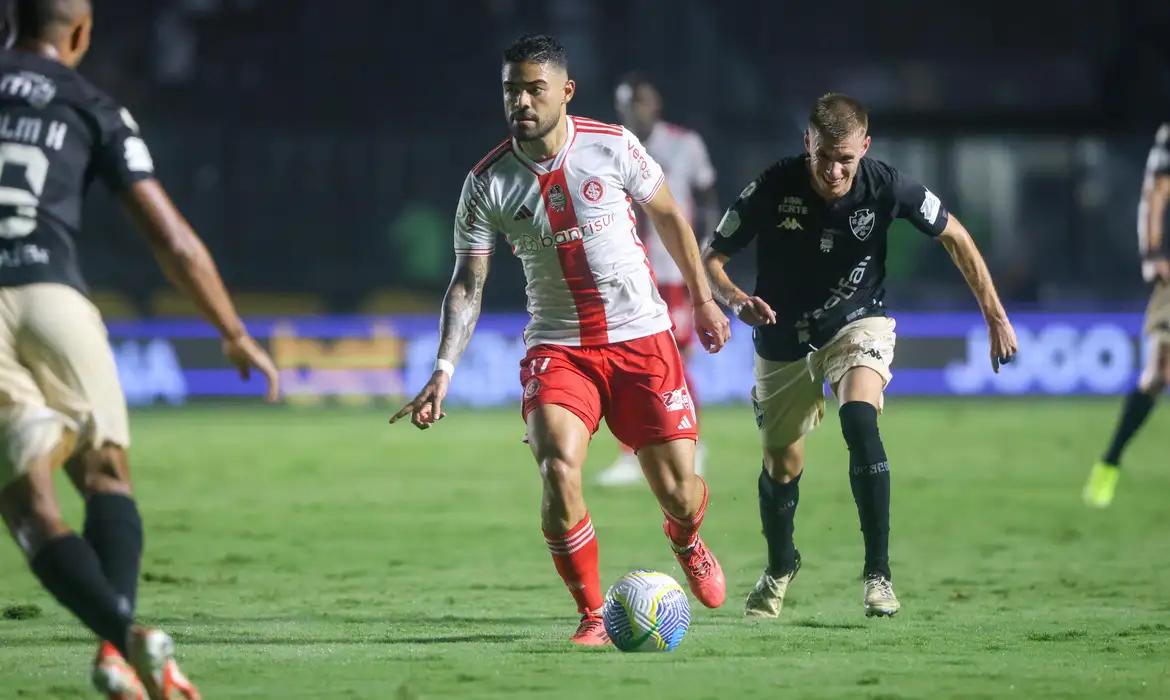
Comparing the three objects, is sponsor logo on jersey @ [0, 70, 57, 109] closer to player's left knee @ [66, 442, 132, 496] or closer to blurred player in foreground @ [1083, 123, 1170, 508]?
player's left knee @ [66, 442, 132, 496]

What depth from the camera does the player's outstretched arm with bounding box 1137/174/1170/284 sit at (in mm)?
11133

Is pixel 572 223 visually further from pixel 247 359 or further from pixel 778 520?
pixel 247 359

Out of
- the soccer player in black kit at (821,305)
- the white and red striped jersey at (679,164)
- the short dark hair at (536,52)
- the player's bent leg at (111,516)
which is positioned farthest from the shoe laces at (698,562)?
the white and red striped jersey at (679,164)

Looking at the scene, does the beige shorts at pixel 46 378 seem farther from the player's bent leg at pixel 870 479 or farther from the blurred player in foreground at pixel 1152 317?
the blurred player in foreground at pixel 1152 317

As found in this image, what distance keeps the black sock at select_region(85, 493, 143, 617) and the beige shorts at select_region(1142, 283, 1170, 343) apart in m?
7.64

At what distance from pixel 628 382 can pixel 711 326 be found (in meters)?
0.44

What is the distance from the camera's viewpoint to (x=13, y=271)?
5195 millimetres

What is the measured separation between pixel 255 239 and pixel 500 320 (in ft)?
15.9

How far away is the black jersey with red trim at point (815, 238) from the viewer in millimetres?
7625

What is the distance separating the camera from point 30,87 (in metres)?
5.20

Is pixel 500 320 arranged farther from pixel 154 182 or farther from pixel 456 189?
pixel 154 182

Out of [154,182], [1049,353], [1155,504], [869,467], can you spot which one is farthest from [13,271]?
[1049,353]

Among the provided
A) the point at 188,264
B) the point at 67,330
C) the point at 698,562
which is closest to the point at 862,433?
the point at 698,562

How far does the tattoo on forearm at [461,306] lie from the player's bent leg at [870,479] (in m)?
1.55
